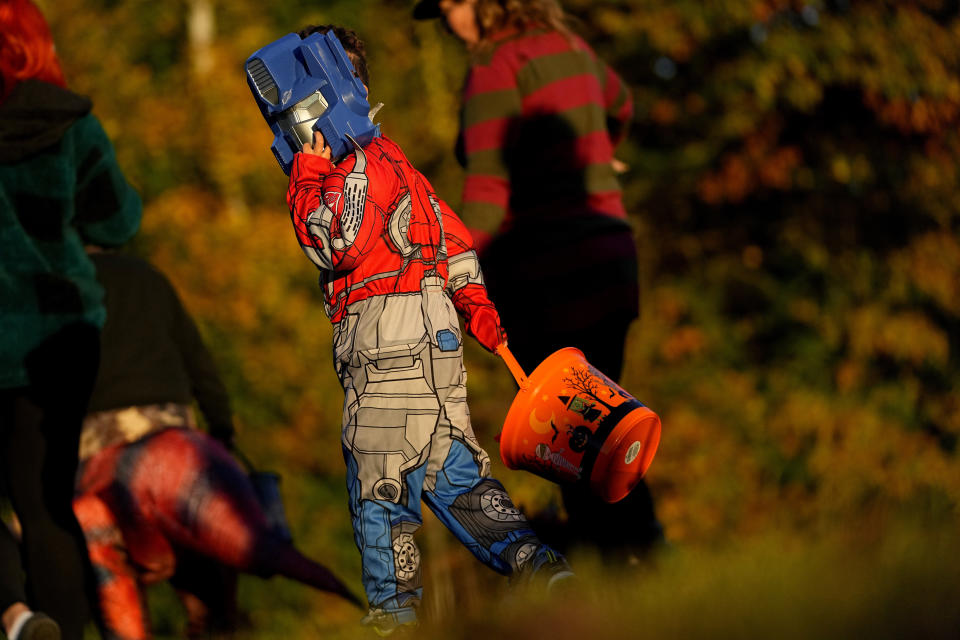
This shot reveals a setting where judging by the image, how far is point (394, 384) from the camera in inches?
83.4

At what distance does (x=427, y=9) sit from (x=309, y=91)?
1.25 m

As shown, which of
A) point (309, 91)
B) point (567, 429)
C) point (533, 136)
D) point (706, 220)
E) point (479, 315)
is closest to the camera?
point (309, 91)

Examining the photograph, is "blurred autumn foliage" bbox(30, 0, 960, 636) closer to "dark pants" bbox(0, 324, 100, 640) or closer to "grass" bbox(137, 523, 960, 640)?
"dark pants" bbox(0, 324, 100, 640)

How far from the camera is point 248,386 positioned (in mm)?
9000

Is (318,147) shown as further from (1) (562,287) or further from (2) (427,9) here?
(2) (427,9)

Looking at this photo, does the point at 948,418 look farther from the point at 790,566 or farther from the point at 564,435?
the point at 564,435

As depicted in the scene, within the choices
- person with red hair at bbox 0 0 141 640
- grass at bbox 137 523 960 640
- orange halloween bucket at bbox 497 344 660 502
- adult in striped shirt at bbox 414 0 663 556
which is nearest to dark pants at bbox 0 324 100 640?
person with red hair at bbox 0 0 141 640

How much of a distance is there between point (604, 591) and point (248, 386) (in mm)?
6919

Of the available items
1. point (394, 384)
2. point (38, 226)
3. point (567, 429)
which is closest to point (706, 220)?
point (38, 226)

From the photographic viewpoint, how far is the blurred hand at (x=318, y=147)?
6.89ft

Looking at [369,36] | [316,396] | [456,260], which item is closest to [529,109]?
[456,260]

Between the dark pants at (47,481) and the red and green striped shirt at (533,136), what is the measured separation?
1.35m

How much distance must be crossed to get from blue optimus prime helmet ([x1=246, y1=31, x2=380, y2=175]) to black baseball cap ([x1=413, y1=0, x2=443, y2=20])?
112cm

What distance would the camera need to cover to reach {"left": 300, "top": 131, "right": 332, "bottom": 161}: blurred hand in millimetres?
2102
